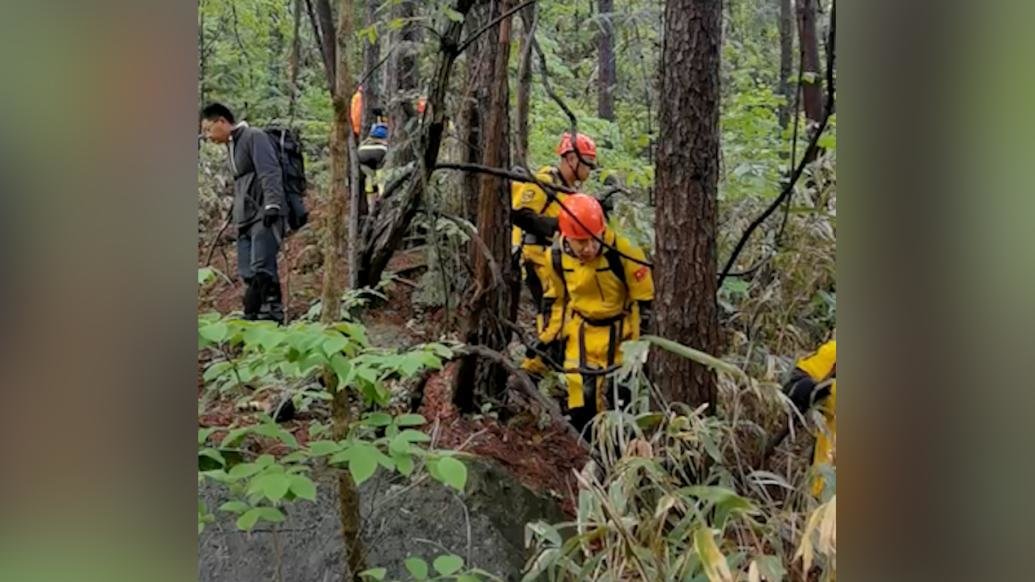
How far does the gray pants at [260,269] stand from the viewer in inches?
224

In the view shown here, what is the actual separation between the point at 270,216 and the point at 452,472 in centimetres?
365

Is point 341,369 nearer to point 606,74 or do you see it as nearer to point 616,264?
point 616,264

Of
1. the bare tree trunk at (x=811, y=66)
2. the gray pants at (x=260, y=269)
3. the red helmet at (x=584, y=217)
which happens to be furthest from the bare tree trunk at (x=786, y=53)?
the gray pants at (x=260, y=269)

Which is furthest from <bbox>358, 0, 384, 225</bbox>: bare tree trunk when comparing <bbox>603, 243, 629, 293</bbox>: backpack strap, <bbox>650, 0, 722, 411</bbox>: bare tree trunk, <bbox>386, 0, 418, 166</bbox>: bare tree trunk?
<bbox>650, 0, 722, 411</bbox>: bare tree trunk

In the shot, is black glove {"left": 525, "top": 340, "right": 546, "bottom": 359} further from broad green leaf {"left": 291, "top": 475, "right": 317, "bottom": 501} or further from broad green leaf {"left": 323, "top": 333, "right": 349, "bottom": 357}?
broad green leaf {"left": 291, "top": 475, "right": 317, "bottom": 501}

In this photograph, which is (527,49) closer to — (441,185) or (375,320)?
(441,185)

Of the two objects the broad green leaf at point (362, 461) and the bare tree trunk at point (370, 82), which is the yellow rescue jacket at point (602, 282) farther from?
the bare tree trunk at point (370, 82)

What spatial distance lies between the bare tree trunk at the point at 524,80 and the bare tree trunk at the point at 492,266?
0.58 feet

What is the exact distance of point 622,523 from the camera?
228 centimetres

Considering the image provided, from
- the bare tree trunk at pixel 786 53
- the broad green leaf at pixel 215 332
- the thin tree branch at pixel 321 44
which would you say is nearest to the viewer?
the broad green leaf at pixel 215 332

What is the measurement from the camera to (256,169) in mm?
5496
